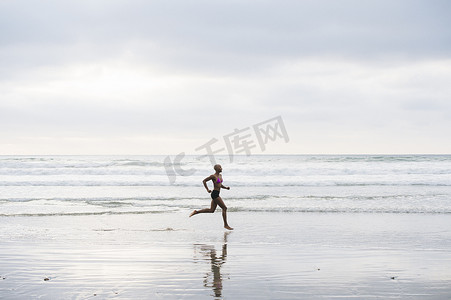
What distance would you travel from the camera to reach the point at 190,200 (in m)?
19.5

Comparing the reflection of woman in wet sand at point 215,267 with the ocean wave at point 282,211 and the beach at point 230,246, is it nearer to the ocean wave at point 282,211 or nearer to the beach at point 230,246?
the beach at point 230,246

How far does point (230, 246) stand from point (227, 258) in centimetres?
139

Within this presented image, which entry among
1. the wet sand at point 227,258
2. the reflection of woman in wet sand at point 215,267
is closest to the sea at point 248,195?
the wet sand at point 227,258

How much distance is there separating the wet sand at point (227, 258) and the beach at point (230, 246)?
2 centimetres

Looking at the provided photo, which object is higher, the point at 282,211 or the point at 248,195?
the point at 248,195

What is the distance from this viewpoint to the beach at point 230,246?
6.22 m

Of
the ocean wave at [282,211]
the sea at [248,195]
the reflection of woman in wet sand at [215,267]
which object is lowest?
the reflection of woman in wet sand at [215,267]

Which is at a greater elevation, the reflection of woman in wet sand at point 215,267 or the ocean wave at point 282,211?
the ocean wave at point 282,211

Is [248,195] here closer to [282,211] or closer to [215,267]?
[282,211]

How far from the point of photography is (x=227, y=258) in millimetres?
Answer: 8336

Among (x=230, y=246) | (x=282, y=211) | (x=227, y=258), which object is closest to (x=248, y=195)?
(x=282, y=211)

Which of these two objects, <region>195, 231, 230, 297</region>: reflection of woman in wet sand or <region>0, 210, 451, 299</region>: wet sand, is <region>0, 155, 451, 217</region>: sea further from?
<region>195, 231, 230, 297</region>: reflection of woman in wet sand

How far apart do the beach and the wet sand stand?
2 centimetres

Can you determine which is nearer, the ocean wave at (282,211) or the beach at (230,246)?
the beach at (230,246)
